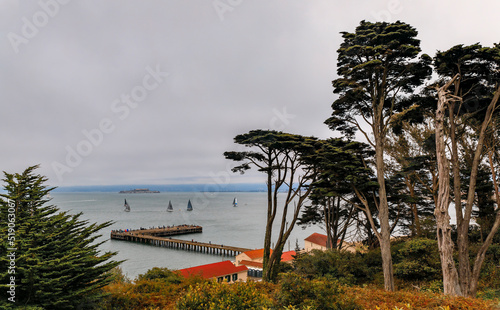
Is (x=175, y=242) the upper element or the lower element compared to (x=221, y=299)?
lower

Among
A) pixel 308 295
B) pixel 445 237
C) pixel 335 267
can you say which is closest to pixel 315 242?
pixel 335 267

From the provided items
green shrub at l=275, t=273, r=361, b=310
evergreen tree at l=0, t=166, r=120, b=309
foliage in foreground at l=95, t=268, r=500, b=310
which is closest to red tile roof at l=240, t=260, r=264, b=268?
evergreen tree at l=0, t=166, r=120, b=309

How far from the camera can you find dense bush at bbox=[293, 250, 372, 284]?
14.0 m

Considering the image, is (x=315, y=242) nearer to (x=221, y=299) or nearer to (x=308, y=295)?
(x=308, y=295)

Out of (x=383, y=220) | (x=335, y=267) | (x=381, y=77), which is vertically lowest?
(x=335, y=267)

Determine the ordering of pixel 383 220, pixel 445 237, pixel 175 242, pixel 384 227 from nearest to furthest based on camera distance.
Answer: pixel 445 237 < pixel 384 227 < pixel 383 220 < pixel 175 242

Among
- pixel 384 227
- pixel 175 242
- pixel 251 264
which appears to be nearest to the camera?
pixel 384 227

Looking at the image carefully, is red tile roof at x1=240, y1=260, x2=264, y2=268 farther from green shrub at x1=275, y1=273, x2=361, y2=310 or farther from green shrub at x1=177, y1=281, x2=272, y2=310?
green shrub at x1=177, y1=281, x2=272, y2=310

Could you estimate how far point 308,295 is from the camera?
5078 mm

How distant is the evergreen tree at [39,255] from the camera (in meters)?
6.15

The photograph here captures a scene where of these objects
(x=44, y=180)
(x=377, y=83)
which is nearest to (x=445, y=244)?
(x=377, y=83)

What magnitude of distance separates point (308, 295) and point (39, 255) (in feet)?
20.7

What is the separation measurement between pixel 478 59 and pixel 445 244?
7.46 m

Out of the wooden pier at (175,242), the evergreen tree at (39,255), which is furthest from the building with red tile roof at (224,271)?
the wooden pier at (175,242)
